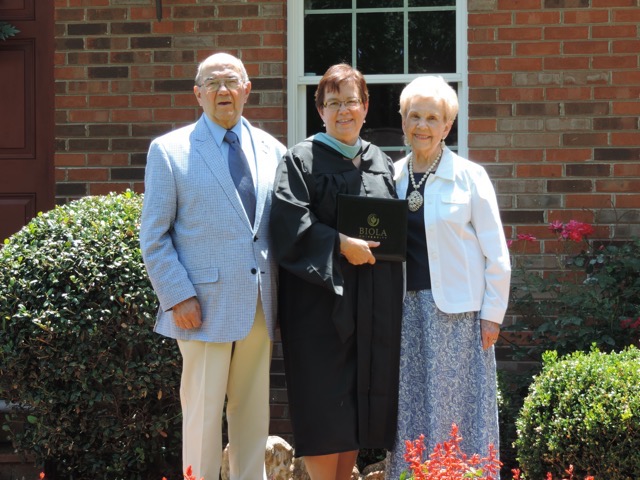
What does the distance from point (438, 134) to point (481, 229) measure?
46 centimetres

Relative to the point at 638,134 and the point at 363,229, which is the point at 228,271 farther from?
the point at 638,134

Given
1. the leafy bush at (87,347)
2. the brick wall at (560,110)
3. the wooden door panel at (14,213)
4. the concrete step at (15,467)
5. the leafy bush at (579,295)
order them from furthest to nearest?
1. the wooden door panel at (14,213)
2. the brick wall at (560,110)
3. the concrete step at (15,467)
4. the leafy bush at (579,295)
5. the leafy bush at (87,347)

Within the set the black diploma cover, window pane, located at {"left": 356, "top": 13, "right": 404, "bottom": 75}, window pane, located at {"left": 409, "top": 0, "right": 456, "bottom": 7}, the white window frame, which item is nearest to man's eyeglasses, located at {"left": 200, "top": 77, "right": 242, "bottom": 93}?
the black diploma cover

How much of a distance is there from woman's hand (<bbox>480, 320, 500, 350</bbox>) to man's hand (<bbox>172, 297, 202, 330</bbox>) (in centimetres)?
123

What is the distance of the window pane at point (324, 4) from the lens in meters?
6.25

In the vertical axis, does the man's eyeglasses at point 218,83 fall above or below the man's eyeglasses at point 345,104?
above

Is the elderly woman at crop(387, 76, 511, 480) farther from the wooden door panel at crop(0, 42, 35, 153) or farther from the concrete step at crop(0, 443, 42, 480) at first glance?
the wooden door panel at crop(0, 42, 35, 153)

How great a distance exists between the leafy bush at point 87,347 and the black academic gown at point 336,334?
1.05 meters

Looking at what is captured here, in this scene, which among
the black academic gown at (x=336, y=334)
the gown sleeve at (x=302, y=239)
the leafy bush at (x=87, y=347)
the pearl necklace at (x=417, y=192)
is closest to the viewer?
the gown sleeve at (x=302, y=239)

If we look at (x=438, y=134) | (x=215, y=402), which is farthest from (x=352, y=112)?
(x=215, y=402)

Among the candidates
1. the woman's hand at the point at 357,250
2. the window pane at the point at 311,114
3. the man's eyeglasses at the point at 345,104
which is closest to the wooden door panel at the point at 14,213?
the window pane at the point at 311,114

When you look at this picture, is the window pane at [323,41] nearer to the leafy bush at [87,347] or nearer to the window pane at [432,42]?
the window pane at [432,42]

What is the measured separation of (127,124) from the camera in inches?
245

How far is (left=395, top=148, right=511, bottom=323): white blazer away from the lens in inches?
166
